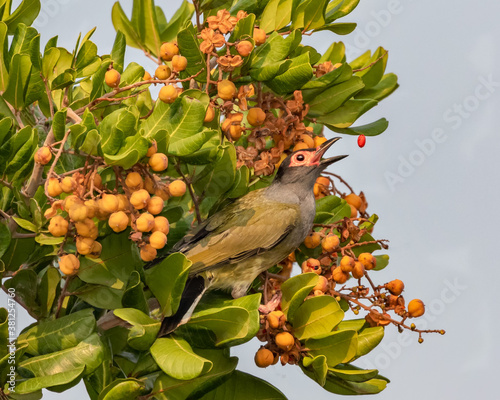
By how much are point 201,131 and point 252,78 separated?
1.79ft

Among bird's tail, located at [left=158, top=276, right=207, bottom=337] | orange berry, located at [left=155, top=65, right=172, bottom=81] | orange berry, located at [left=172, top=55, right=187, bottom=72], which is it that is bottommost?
bird's tail, located at [left=158, top=276, right=207, bottom=337]

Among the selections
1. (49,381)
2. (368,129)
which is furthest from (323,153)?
(49,381)

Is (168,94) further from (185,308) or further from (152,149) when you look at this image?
(185,308)

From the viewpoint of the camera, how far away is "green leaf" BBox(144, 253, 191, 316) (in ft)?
12.1

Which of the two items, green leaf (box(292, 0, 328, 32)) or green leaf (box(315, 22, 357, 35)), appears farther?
green leaf (box(315, 22, 357, 35))

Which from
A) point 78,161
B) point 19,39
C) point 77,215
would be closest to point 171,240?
point 78,161

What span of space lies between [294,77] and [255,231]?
92cm

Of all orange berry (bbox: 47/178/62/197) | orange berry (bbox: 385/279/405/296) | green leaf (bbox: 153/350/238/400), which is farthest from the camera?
orange berry (bbox: 385/279/405/296)

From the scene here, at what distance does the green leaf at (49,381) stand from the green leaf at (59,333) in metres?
0.17

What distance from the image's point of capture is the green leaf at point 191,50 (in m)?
4.06

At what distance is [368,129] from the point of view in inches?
192

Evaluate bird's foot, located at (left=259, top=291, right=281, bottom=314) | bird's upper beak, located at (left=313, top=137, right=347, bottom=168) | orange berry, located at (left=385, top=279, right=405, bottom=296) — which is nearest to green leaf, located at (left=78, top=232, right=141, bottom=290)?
bird's foot, located at (left=259, top=291, right=281, bottom=314)

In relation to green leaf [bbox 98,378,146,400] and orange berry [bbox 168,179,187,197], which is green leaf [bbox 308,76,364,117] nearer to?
orange berry [bbox 168,179,187,197]

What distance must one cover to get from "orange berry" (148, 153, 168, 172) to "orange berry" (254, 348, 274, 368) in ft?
3.50
